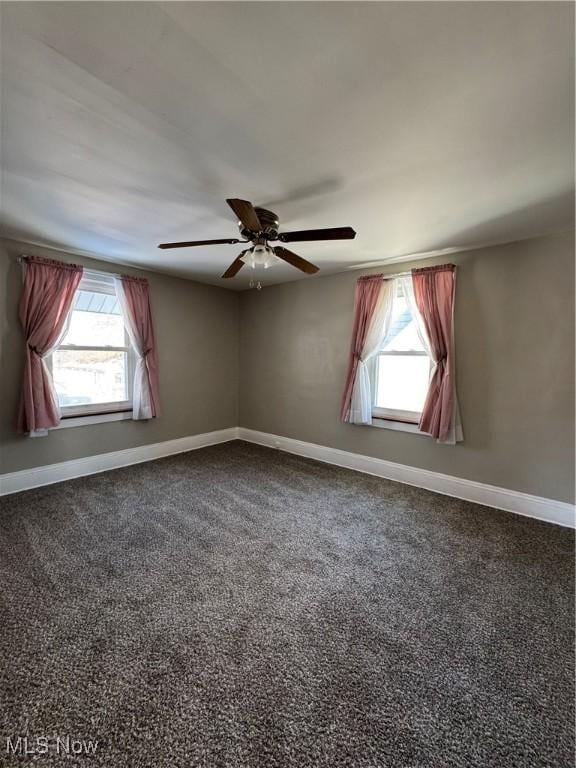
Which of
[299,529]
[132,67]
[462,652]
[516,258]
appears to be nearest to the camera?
[132,67]

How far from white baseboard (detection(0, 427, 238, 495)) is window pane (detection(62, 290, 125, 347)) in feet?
3.76

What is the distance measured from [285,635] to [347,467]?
2537mm

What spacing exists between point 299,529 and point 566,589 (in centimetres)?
175

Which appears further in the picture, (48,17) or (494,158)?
(494,158)

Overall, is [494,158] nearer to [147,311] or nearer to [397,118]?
[397,118]

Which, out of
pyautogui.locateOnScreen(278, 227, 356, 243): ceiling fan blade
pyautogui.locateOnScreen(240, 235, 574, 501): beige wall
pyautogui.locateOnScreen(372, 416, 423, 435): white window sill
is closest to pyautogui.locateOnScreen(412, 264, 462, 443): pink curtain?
pyautogui.locateOnScreen(240, 235, 574, 501): beige wall

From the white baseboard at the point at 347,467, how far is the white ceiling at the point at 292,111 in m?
2.37

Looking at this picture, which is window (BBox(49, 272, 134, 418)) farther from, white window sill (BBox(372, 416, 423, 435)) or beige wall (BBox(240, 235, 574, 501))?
white window sill (BBox(372, 416, 423, 435))

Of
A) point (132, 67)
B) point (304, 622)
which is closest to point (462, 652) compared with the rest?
point (304, 622)

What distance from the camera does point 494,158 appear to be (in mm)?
1697

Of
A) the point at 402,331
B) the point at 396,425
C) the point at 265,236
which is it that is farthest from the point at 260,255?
the point at 396,425

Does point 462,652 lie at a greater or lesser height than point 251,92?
lesser

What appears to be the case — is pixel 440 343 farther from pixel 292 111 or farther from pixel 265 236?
pixel 292 111

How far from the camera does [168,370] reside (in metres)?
4.36
